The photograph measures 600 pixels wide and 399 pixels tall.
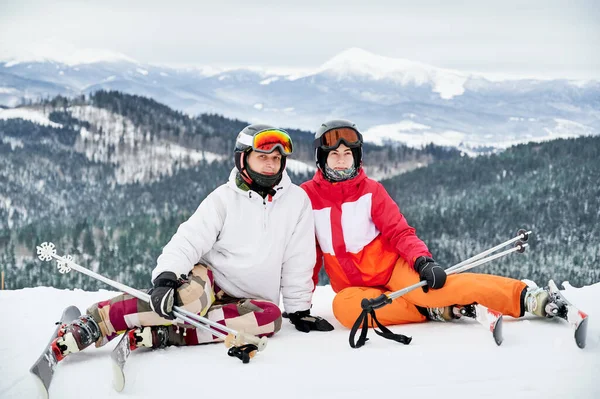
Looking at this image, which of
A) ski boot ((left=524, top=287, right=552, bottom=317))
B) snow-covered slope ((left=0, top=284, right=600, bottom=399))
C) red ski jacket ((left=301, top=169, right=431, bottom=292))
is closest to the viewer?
snow-covered slope ((left=0, top=284, right=600, bottom=399))

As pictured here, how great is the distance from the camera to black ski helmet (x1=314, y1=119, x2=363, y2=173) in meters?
4.77

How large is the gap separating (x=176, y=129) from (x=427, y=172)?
281 ft

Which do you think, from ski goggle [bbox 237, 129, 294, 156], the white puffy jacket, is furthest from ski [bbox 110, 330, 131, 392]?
ski goggle [bbox 237, 129, 294, 156]

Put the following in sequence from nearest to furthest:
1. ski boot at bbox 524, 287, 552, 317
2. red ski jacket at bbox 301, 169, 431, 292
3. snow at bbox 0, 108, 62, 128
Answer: ski boot at bbox 524, 287, 552, 317 → red ski jacket at bbox 301, 169, 431, 292 → snow at bbox 0, 108, 62, 128

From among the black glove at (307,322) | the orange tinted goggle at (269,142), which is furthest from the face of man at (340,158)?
the black glove at (307,322)

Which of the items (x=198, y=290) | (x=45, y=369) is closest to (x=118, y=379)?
(x=45, y=369)

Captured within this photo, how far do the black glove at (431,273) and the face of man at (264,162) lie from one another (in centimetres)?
136

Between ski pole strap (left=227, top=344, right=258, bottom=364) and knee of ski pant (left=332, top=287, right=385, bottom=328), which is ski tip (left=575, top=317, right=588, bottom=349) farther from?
ski pole strap (left=227, top=344, right=258, bottom=364)

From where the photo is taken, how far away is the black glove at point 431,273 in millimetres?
4117

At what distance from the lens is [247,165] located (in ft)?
14.6

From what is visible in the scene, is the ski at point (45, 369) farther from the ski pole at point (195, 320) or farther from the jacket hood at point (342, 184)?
the jacket hood at point (342, 184)

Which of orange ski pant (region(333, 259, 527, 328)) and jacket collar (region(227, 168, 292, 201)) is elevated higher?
jacket collar (region(227, 168, 292, 201))

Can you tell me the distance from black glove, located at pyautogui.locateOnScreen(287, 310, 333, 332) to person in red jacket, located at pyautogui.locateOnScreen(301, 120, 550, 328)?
14 cm

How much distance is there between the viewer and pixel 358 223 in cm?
473
